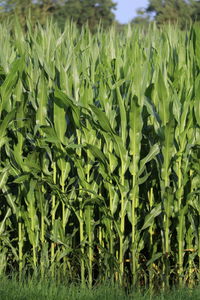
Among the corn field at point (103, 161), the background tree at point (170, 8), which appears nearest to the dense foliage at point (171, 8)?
the background tree at point (170, 8)

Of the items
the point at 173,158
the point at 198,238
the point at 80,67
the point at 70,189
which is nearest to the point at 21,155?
the point at 70,189

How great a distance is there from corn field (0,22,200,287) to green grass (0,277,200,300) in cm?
26

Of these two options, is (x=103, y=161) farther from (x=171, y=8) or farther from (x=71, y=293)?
(x=171, y=8)

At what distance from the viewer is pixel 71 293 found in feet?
12.8

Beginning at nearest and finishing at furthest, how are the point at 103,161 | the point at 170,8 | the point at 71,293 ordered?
the point at 71,293 < the point at 103,161 < the point at 170,8

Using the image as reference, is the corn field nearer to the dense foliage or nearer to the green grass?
the green grass

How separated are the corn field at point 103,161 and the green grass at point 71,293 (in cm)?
26

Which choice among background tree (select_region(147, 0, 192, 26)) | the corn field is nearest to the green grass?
the corn field

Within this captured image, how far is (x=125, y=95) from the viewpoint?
14.1ft

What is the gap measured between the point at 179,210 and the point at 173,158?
370 millimetres

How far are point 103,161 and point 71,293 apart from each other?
940 millimetres

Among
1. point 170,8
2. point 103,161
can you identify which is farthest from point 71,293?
point 170,8

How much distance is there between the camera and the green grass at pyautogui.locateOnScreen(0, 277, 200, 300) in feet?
12.4

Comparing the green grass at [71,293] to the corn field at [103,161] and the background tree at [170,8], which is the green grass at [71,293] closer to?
the corn field at [103,161]
